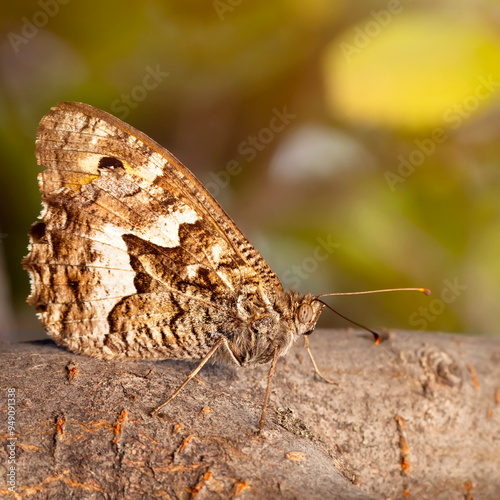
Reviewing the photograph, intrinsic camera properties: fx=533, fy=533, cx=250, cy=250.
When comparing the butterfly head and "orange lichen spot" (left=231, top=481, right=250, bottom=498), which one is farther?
the butterfly head

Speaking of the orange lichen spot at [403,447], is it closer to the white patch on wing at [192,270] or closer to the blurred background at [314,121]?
the white patch on wing at [192,270]

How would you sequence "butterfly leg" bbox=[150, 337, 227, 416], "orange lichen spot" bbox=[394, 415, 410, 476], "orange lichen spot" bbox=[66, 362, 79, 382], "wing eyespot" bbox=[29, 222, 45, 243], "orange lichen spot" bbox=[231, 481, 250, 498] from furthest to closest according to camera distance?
"wing eyespot" bbox=[29, 222, 45, 243] → "orange lichen spot" bbox=[394, 415, 410, 476] → "orange lichen spot" bbox=[66, 362, 79, 382] → "butterfly leg" bbox=[150, 337, 227, 416] → "orange lichen spot" bbox=[231, 481, 250, 498]

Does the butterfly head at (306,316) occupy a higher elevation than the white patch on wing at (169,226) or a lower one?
lower

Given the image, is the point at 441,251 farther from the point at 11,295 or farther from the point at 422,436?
the point at 11,295

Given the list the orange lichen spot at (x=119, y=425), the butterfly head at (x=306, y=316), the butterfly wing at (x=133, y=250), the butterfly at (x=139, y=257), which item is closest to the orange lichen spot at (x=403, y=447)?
the butterfly at (x=139, y=257)

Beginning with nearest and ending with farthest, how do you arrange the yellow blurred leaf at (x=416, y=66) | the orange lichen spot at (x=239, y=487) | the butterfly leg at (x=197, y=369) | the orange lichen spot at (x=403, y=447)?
1. the orange lichen spot at (x=239, y=487)
2. the butterfly leg at (x=197, y=369)
3. the orange lichen spot at (x=403, y=447)
4. the yellow blurred leaf at (x=416, y=66)

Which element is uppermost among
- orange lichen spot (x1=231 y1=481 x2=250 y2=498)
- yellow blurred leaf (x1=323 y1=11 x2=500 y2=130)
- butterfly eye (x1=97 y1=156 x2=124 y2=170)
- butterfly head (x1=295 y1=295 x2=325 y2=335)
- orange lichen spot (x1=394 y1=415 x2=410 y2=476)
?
yellow blurred leaf (x1=323 y1=11 x2=500 y2=130)

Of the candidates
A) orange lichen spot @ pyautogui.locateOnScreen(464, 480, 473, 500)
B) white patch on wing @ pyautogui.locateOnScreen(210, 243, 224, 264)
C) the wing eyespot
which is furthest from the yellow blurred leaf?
orange lichen spot @ pyautogui.locateOnScreen(464, 480, 473, 500)

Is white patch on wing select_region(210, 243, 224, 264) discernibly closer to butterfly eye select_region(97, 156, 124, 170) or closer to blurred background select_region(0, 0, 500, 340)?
butterfly eye select_region(97, 156, 124, 170)
